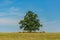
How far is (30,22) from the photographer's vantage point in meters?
68.2

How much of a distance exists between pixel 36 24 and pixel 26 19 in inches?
157

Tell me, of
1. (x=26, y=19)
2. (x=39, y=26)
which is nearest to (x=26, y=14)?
(x=26, y=19)

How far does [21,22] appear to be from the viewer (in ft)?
224

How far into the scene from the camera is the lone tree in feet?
221

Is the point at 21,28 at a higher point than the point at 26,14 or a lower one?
lower

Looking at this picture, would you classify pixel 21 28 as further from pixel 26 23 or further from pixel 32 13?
pixel 32 13

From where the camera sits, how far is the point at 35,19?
69000 millimetres

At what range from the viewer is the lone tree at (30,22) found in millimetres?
67438

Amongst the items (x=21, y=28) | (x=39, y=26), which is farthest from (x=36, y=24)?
(x=21, y=28)

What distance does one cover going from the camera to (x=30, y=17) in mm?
69062

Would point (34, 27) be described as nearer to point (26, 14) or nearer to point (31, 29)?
point (31, 29)

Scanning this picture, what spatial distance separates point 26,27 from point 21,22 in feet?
8.33

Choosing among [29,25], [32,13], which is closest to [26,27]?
[29,25]

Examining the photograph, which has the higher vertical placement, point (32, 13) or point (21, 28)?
point (32, 13)
